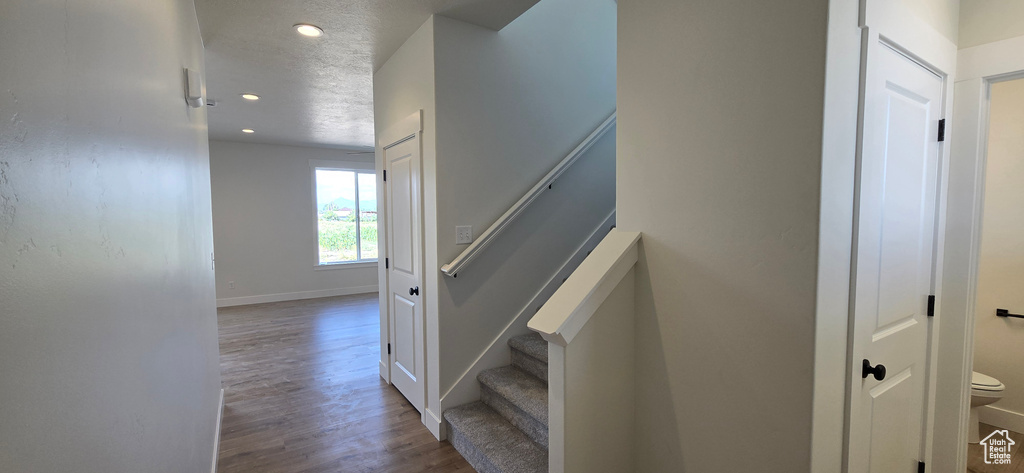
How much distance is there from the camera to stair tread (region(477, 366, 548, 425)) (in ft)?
7.32

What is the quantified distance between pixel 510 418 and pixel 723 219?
171cm

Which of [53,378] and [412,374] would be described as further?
[412,374]

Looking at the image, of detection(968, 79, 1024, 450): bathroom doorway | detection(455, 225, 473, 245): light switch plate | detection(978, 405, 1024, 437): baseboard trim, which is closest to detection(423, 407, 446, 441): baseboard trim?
detection(455, 225, 473, 245): light switch plate

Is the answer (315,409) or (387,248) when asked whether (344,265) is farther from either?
(315,409)

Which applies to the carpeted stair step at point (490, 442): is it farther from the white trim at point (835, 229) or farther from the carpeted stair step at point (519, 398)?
the white trim at point (835, 229)

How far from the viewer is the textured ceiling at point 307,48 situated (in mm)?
2303

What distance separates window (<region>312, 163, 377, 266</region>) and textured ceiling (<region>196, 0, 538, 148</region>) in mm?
2260

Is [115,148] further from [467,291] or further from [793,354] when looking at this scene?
[467,291]

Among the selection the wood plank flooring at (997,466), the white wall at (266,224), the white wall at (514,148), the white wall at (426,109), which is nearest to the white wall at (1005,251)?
the wood plank flooring at (997,466)

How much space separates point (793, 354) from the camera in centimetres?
116

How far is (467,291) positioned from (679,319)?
56.7 inches

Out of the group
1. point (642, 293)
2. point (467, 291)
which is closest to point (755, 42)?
point (642, 293)

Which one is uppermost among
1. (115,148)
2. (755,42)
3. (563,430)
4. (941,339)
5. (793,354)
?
(755,42)

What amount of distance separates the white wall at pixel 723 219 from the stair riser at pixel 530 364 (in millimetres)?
972
